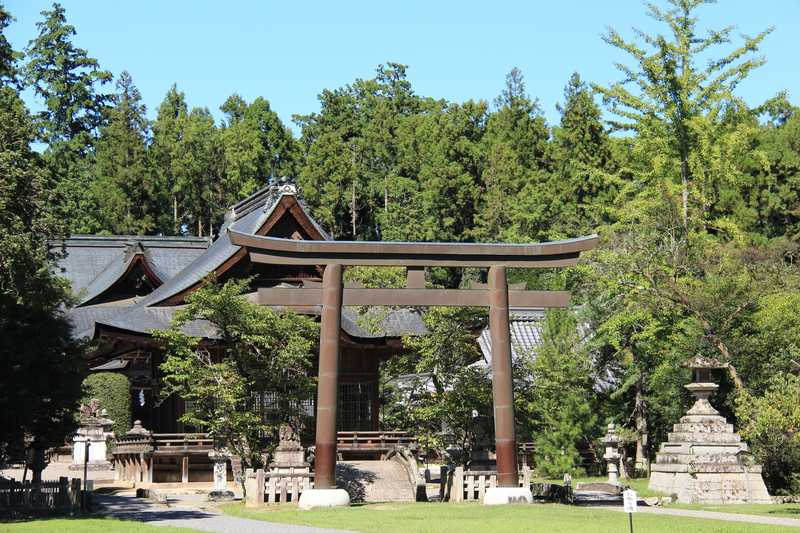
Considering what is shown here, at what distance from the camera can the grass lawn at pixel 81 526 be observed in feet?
69.6

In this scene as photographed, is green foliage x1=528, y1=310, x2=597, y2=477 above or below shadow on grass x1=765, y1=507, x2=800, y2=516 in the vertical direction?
above

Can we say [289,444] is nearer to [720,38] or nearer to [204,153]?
[720,38]

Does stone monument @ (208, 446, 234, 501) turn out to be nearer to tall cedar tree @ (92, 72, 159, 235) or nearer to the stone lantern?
the stone lantern

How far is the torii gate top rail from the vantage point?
27425 mm

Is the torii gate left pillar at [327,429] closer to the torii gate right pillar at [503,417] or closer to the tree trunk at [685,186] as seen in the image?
the torii gate right pillar at [503,417]

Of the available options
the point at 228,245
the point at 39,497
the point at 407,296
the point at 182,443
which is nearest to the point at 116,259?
the point at 228,245

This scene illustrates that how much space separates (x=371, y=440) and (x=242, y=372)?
7131 millimetres

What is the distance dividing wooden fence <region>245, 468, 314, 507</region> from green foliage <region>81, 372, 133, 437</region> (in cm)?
1348

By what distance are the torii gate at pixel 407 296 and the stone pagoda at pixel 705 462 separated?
18.9 ft

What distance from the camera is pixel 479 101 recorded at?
270 ft

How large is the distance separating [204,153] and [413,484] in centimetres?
4891

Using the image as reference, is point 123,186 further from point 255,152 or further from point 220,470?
point 220,470

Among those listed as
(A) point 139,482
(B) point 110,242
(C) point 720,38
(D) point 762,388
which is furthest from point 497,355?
(B) point 110,242

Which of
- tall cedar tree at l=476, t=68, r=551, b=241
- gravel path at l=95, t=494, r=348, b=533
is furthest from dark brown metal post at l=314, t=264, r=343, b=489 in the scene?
tall cedar tree at l=476, t=68, r=551, b=241
